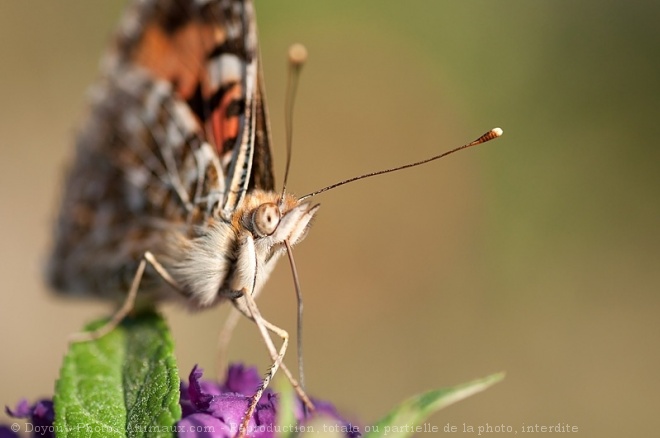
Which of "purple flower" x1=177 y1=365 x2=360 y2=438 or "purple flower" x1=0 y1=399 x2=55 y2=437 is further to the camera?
"purple flower" x1=0 y1=399 x2=55 y2=437

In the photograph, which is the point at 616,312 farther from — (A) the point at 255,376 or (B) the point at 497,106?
(A) the point at 255,376

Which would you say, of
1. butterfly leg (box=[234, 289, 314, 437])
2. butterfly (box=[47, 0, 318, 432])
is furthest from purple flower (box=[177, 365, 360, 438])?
butterfly (box=[47, 0, 318, 432])

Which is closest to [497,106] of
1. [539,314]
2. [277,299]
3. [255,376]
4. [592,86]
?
[592,86]

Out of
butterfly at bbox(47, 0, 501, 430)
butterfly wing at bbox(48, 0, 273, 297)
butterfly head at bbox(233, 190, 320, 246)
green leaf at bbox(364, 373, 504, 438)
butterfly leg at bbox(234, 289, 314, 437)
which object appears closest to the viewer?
green leaf at bbox(364, 373, 504, 438)

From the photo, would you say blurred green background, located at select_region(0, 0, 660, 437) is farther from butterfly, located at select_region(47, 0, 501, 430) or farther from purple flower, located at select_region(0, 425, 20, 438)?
purple flower, located at select_region(0, 425, 20, 438)

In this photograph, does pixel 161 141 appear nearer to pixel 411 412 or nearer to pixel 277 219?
pixel 277 219

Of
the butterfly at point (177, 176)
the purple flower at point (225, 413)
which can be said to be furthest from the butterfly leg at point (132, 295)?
the purple flower at point (225, 413)
